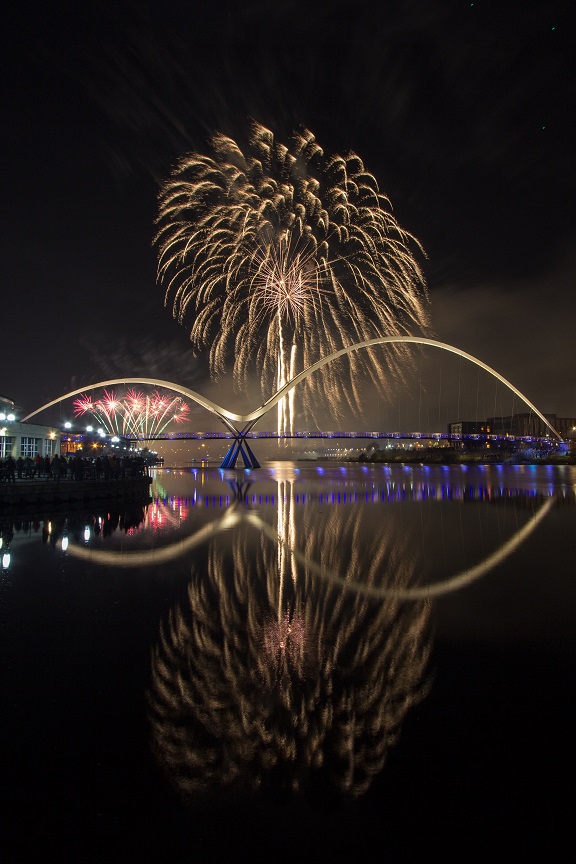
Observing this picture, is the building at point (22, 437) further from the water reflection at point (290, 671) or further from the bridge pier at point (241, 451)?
the bridge pier at point (241, 451)

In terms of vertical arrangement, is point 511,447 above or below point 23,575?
above

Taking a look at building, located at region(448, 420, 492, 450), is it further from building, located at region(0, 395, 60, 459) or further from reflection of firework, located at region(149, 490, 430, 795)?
reflection of firework, located at region(149, 490, 430, 795)

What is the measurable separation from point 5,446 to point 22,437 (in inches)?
73.2

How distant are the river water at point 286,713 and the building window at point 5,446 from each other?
29366 millimetres

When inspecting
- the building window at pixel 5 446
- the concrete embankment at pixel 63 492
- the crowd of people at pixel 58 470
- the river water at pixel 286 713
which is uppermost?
the building window at pixel 5 446

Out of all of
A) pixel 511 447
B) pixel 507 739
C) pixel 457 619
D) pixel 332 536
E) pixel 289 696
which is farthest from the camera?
pixel 511 447

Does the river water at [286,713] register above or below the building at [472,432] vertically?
below

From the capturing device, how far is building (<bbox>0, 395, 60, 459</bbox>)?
114 ft

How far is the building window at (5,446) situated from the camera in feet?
115

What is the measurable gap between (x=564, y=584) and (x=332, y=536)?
5.90 meters

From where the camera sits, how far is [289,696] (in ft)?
13.9

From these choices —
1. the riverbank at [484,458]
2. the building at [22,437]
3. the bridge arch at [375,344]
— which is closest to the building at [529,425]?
the riverbank at [484,458]

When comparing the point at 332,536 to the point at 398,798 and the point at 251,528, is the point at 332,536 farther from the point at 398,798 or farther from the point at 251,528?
the point at 398,798

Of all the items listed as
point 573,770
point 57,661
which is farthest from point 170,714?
point 573,770
